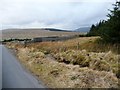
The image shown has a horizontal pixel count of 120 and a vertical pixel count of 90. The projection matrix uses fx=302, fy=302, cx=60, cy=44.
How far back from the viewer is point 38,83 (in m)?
14.1

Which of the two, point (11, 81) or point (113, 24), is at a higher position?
point (113, 24)

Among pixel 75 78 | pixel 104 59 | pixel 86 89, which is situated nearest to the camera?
pixel 86 89

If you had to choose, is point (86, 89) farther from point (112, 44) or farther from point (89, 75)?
point (112, 44)

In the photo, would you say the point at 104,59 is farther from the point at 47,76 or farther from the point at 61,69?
the point at 47,76

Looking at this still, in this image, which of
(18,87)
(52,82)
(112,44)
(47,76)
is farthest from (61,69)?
(112,44)

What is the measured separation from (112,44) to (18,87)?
622 inches

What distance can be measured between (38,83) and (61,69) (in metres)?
3.24

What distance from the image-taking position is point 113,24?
27.5 metres

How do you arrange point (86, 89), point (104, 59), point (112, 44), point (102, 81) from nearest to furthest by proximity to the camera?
1. point (86, 89)
2. point (102, 81)
3. point (104, 59)
4. point (112, 44)

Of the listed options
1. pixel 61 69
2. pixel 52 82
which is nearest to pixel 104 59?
pixel 61 69

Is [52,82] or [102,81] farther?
[52,82]

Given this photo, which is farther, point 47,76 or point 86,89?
point 47,76

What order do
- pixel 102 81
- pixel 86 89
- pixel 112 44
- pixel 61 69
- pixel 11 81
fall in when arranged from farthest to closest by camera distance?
pixel 112 44 → pixel 61 69 → pixel 11 81 → pixel 102 81 → pixel 86 89

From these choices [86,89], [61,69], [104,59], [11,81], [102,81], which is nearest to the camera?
[86,89]
